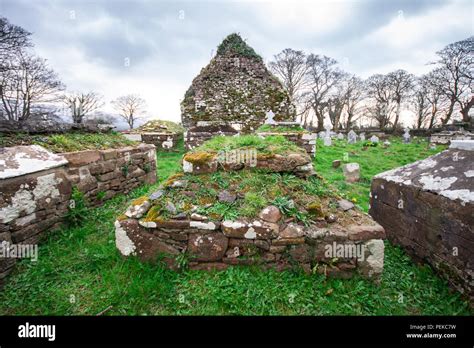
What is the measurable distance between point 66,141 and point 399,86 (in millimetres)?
37689

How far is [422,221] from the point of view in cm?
276

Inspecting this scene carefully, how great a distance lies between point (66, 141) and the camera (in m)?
3.93


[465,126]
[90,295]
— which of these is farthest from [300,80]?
[90,295]

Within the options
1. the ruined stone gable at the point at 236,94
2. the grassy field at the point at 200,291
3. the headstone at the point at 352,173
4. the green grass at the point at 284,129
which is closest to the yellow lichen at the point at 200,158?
the grassy field at the point at 200,291

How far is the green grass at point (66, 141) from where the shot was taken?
3330 mm

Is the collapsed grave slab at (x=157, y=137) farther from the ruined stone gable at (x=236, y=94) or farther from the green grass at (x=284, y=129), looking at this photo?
the green grass at (x=284, y=129)

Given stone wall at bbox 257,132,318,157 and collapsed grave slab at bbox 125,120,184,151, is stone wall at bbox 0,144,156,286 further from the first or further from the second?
collapsed grave slab at bbox 125,120,184,151

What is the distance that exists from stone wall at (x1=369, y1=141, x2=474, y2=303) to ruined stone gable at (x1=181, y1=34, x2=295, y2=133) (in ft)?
31.3

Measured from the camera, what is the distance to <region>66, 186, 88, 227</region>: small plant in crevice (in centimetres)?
343

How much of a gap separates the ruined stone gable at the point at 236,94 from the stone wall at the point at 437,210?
9.53 m

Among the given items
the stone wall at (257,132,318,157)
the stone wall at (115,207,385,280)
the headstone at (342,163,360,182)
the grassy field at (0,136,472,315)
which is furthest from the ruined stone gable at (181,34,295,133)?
the grassy field at (0,136,472,315)

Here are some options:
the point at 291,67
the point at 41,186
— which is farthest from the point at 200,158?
the point at 291,67

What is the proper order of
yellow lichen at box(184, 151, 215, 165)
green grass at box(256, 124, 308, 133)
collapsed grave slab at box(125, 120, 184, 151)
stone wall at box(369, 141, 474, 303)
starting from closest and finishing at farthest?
stone wall at box(369, 141, 474, 303)
yellow lichen at box(184, 151, 215, 165)
green grass at box(256, 124, 308, 133)
collapsed grave slab at box(125, 120, 184, 151)
